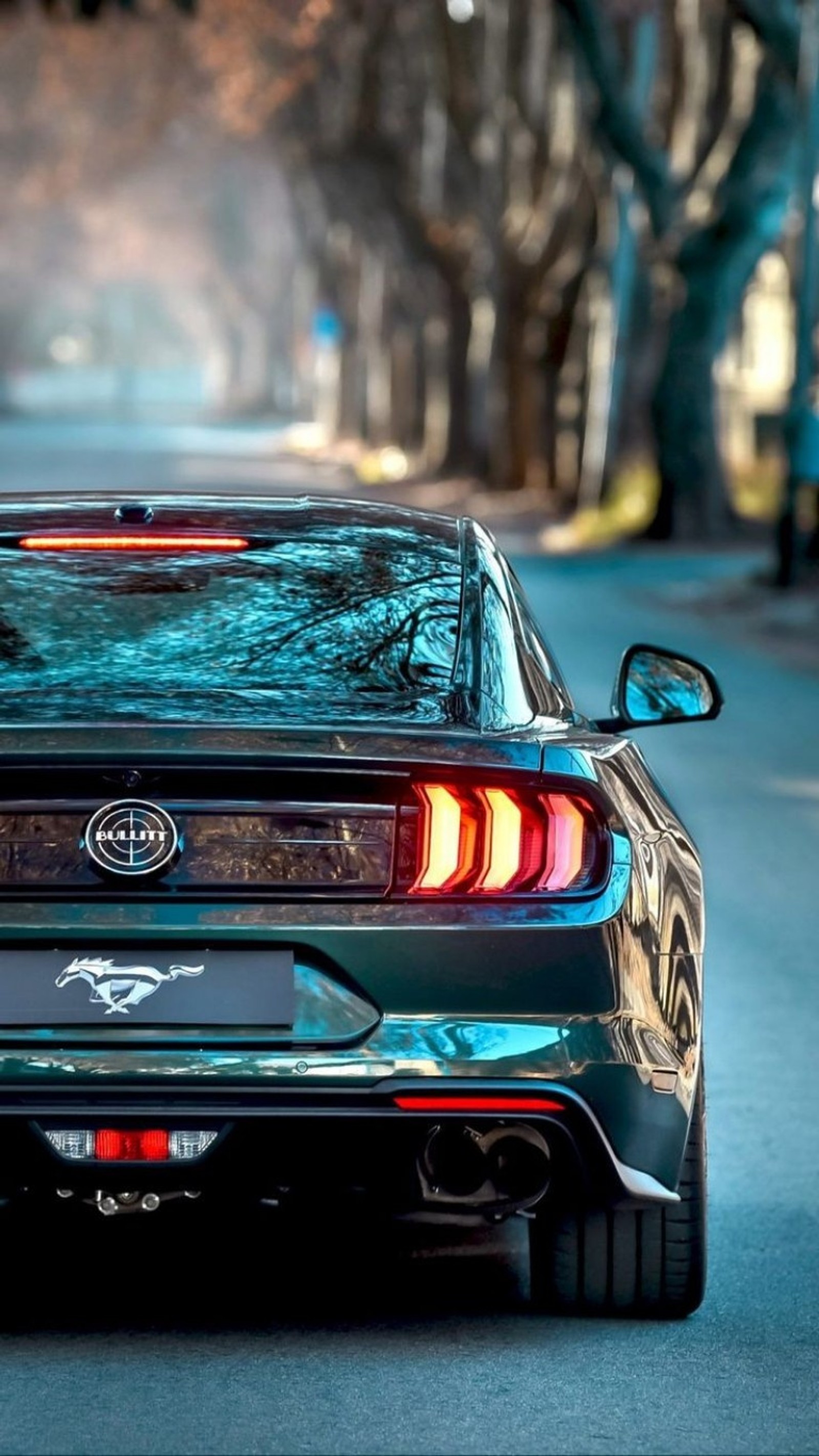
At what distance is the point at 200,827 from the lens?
5023 millimetres

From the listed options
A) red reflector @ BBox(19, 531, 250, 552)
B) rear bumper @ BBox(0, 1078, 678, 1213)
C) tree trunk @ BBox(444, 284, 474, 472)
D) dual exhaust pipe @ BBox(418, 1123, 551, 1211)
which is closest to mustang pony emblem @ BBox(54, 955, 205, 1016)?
rear bumper @ BBox(0, 1078, 678, 1213)

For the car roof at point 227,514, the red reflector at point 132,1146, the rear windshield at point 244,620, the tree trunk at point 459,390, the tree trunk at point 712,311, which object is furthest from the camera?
the tree trunk at point 459,390

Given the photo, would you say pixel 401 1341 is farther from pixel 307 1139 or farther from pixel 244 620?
pixel 244 620

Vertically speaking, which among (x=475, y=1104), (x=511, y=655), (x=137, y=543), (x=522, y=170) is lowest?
(x=475, y=1104)

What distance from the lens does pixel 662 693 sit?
649 centimetres

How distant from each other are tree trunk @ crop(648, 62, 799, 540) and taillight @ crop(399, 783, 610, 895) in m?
26.1

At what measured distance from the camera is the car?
16.4ft

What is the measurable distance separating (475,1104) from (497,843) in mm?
400

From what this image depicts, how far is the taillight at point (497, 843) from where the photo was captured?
5.07 metres

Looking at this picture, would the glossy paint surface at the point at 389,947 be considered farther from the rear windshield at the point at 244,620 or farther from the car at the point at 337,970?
the rear windshield at the point at 244,620

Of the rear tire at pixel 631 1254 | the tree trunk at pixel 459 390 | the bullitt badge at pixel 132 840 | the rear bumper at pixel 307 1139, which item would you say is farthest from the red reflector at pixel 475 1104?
the tree trunk at pixel 459 390

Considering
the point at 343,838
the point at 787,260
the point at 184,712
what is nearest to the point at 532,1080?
the point at 343,838

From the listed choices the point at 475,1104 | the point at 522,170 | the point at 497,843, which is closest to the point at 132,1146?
the point at 475,1104

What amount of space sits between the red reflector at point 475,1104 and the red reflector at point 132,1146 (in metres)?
0.38
